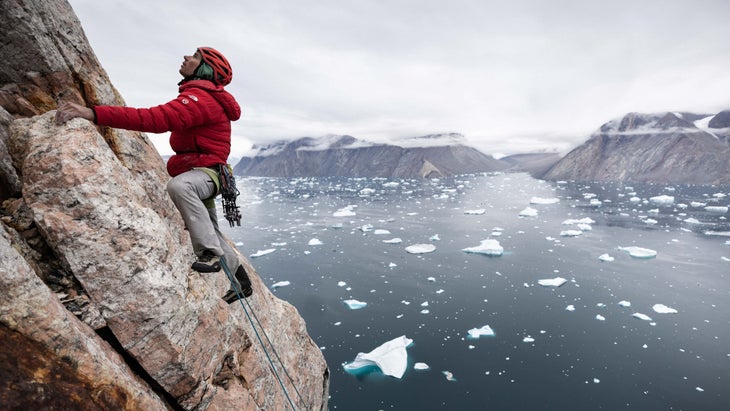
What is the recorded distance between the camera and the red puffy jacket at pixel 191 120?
2938 millimetres

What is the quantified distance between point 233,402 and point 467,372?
1258cm

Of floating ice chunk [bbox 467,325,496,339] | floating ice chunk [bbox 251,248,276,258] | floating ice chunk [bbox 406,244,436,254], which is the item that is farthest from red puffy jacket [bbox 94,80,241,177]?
floating ice chunk [bbox 251,248,276,258]

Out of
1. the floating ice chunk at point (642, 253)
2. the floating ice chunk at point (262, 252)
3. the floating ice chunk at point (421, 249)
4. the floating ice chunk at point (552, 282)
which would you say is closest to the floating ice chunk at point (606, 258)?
the floating ice chunk at point (642, 253)

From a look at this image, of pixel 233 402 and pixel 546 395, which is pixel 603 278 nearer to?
pixel 546 395

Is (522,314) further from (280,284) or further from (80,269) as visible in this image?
(80,269)

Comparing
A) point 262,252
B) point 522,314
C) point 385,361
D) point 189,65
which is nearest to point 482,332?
point 522,314

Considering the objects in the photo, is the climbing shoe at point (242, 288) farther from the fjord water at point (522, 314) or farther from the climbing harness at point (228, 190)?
the fjord water at point (522, 314)

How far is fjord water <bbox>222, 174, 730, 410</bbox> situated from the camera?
1314 cm

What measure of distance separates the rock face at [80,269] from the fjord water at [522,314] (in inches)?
431

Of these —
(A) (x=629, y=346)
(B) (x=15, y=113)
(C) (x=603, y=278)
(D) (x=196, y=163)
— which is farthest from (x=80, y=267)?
(C) (x=603, y=278)

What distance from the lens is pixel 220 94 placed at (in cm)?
341

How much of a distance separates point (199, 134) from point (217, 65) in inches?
31.0

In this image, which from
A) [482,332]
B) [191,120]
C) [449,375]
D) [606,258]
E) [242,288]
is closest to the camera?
[191,120]

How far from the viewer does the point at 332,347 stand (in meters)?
16.5
